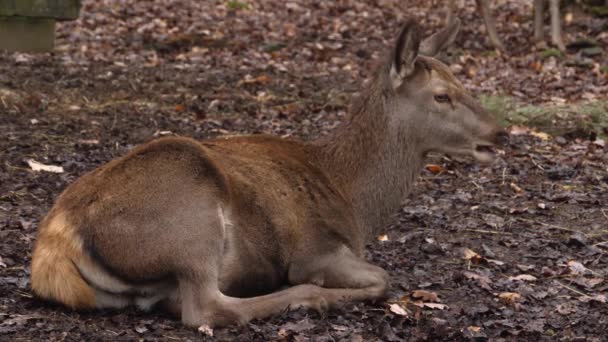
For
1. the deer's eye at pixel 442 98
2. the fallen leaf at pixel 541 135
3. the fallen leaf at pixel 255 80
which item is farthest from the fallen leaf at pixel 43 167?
the fallen leaf at pixel 541 135

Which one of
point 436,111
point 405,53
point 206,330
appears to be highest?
point 405,53

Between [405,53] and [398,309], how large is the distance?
4.59ft

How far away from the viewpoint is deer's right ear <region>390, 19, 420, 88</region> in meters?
5.53

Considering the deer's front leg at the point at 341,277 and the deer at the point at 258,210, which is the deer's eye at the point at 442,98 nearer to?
the deer at the point at 258,210

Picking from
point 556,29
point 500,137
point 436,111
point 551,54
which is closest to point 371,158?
point 436,111

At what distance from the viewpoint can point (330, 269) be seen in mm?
5453

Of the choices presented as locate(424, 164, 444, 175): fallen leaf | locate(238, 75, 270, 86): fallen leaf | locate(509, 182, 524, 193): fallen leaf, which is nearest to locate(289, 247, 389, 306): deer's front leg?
locate(509, 182, 524, 193): fallen leaf

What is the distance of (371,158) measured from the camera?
19.6ft

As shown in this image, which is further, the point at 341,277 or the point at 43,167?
the point at 43,167

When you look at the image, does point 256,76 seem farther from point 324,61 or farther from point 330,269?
point 330,269

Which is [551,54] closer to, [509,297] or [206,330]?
[509,297]

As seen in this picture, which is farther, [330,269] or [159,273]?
[330,269]

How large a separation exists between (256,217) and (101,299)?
86 centimetres

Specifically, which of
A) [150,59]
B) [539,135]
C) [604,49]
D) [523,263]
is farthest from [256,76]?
[523,263]
